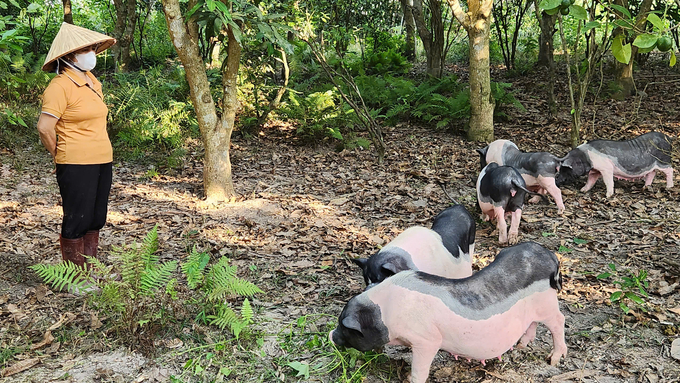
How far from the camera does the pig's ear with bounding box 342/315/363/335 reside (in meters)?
3.06

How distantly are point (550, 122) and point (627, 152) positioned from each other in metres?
3.15

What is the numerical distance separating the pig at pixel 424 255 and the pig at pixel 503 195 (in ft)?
3.51

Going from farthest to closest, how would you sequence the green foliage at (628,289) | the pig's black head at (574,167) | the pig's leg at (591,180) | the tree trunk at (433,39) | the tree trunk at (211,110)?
the tree trunk at (433,39)
the pig's leg at (591,180)
the pig's black head at (574,167)
the tree trunk at (211,110)
the green foliage at (628,289)

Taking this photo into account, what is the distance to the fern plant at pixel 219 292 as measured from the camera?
3709 millimetres

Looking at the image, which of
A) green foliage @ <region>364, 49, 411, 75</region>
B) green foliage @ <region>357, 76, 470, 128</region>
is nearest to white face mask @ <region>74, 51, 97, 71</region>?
green foliage @ <region>357, 76, 470, 128</region>

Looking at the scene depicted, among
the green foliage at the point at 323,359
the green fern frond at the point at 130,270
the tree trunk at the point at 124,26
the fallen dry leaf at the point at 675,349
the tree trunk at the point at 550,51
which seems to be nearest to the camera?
the green foliage at the point at 323,359

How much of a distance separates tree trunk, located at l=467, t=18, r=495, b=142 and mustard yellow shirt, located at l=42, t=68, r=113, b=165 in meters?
6.44

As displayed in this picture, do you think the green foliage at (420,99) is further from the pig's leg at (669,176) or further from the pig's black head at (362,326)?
the pig's black head at (362,326)

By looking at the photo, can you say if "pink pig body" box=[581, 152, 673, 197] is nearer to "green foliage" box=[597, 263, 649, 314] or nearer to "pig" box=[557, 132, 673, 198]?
"pig" box=[557, 132, 673, 198]

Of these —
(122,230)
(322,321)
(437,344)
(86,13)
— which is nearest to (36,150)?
(122,230)

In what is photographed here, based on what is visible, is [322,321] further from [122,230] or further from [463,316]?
[122,230]

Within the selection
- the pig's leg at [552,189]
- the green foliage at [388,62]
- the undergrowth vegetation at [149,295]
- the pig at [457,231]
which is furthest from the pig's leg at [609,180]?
the green foliage at [388,62]

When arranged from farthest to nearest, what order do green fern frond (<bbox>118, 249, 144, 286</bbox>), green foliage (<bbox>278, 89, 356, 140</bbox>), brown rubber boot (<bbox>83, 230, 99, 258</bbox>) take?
green foliage (<bbox>278, 89, 356, 140</bbox>) < brown rubber boot (<bbox>83, 230, 99, 258</bbox>) < green fern frond (<bbox>118, 249, 144, 286</bbox>)

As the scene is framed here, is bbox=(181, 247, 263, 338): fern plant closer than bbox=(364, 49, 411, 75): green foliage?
Yes
